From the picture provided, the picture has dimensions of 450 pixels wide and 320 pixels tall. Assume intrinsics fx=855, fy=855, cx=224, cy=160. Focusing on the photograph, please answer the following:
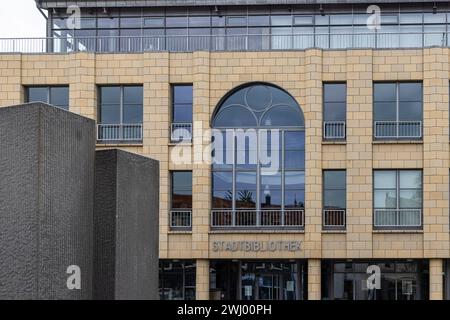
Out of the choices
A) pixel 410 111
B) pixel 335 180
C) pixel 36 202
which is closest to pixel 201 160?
pixel 335 180

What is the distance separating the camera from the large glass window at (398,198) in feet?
111

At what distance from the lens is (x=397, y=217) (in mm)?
33844

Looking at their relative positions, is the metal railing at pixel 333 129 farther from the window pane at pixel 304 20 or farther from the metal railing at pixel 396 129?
the window pane at pixel 304 20

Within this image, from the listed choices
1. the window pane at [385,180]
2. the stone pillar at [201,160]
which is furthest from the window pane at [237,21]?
the window pane at [385,180]

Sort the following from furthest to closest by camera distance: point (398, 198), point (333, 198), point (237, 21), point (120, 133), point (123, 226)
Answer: point (237, 21) < point (120, 133) < point (333, 198) < point (398, 198) < point (123, 226)

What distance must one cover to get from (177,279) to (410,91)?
40.1ft

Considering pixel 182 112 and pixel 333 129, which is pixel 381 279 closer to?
pixel 333 129

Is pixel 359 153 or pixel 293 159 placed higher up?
pixel 359 153

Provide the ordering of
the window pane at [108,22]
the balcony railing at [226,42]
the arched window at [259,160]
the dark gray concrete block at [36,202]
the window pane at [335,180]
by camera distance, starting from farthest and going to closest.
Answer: the window pane at [108,22] < the balcony railing at [226,42] < the arched window at [259,160] < the window pane at [335,180] < the dark gray concrete block at [36,202]

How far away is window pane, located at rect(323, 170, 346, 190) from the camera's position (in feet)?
113

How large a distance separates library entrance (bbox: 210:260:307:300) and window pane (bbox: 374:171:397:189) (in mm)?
4519

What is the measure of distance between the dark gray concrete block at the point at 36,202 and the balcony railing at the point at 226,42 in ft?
74.7
